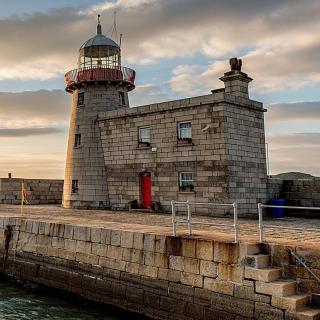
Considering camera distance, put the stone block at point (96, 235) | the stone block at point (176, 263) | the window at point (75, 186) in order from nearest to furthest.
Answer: the stone block at point (176, 263) → the stone block at point (96, 235) → the window at point (75, 186)

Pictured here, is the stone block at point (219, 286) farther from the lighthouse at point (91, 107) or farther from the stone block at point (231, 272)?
the lighthouse at point (91, 107)

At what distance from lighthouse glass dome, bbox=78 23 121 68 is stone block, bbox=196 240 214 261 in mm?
16315

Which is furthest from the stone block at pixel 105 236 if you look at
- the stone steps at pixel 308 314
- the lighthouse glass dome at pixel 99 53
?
the lighthouse glass dome at pixel 99 53

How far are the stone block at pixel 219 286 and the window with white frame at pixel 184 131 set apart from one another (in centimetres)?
996

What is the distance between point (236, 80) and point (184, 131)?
3204 millimetres

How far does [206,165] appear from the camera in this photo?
60.2 feet

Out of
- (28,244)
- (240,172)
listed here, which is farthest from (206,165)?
(28,244)

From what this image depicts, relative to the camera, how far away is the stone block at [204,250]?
32.1 feet

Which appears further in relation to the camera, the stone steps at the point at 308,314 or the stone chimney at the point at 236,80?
the stone chimney at the point at 236,80

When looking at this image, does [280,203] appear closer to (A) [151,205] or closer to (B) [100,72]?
(A) [151,205]

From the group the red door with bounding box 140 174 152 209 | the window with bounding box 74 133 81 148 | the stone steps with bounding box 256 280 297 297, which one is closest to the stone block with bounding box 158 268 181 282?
the stone steps with bounding box 256 280 297 297

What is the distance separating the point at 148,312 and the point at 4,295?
5.25 m

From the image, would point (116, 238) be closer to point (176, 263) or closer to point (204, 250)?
point (176, 263)

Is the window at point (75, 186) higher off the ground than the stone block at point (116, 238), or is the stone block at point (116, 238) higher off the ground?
the window at point (75, 186)
